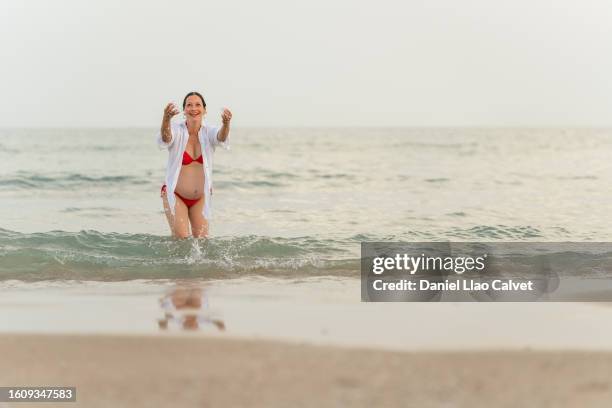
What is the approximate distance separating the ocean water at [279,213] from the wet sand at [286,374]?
3.32 metres

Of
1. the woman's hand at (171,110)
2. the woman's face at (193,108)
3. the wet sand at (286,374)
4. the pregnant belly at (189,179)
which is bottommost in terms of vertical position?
the wet sand at (286,374)

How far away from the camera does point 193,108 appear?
8461 mm

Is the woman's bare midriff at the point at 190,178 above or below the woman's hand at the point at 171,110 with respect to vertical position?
below

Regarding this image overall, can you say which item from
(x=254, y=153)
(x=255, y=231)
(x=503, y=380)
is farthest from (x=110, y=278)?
(x=254, y=153)

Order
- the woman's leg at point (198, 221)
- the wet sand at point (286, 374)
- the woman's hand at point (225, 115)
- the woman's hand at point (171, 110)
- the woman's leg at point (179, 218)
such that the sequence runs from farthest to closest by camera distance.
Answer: the woman's leg at point (198, 221) → the woman's leg at point (179, 218) → the woman's hand at point (225, 115) → the woman's hand at point (171, 110) → the wet sand at point (286, 374)

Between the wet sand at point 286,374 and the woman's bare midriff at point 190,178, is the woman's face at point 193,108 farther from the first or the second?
the wet sand at point 286,374

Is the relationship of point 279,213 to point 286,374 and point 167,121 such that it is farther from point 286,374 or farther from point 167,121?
point 286,374

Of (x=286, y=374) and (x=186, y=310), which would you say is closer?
(x=286, y=374)

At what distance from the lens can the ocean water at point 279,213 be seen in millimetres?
8539

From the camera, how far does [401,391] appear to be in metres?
3.73

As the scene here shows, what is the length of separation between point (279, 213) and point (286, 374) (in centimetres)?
1017

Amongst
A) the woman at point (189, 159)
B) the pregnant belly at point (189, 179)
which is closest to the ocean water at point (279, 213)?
the woman at point (189, 159)

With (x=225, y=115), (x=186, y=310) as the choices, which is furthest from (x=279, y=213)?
(x=186, y=310)

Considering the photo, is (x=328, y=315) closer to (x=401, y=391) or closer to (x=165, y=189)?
(x=401, y=391)
